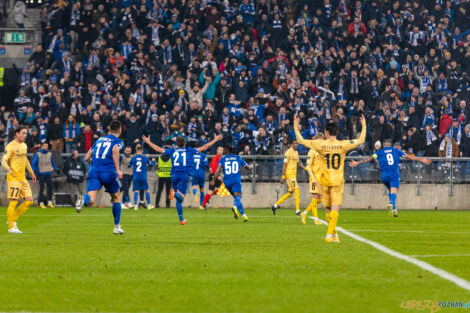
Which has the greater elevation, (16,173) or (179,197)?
(16,173)

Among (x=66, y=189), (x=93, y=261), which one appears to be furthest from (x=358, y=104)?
(x=93, y=261)

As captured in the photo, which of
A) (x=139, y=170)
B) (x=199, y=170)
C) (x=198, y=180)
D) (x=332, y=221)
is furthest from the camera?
(x=139, y=170)

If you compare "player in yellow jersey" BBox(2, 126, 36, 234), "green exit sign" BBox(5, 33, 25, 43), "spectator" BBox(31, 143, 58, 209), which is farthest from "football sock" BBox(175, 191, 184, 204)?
"green exit sign" BBox(5, 33, 25, 43)

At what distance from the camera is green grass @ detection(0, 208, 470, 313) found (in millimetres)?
7383

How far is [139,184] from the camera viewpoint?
96.5 ft

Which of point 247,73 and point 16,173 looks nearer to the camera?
point 16,173

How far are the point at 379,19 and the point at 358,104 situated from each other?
6222 millimetres

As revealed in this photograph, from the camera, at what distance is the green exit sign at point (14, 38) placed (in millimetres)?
35062

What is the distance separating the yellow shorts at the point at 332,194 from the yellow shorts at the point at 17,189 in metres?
6.41

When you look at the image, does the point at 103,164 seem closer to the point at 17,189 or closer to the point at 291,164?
the point at 17,189

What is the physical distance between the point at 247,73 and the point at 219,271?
21315 mm

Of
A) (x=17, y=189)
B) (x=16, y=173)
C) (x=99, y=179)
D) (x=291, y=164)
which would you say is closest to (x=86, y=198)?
(x=99, y=179)

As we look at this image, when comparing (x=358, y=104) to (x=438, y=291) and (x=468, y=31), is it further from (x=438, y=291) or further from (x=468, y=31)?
(x=438, y=291)

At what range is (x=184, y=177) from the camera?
19.8 m
